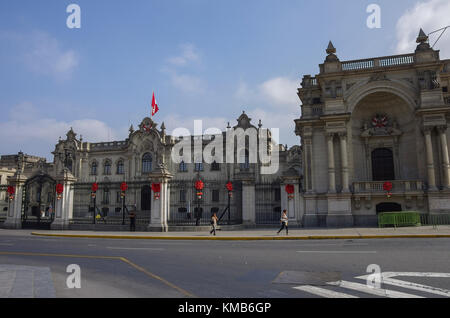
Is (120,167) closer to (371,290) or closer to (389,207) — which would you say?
(389,207)

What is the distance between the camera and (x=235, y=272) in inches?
337

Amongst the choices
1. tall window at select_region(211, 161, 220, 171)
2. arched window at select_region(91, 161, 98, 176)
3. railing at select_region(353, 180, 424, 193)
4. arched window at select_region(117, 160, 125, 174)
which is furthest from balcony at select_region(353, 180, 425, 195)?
arched window at select_region(91, 161, 98, 176)

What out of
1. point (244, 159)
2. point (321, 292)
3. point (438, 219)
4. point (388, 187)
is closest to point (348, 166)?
point (388, 187)

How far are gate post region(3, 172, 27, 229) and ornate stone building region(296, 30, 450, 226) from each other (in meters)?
22.7

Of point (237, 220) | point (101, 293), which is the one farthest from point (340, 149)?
point (101, 293)

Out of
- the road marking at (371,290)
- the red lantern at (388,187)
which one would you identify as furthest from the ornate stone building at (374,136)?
the road marking at (371,290)

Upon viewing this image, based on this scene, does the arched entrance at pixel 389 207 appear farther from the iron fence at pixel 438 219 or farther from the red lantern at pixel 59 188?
the red lantern at pixel 59 188

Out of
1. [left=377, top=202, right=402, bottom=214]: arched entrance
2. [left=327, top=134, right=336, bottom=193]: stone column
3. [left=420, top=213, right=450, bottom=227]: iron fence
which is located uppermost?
[left=327, top=134, right=336, bottom=193]: stone column

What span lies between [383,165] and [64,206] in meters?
26.0

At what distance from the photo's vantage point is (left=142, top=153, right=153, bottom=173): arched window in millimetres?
50594

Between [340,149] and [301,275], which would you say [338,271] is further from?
[340,149]

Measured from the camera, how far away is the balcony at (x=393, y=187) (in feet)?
81.3

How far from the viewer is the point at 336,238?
1739 cm

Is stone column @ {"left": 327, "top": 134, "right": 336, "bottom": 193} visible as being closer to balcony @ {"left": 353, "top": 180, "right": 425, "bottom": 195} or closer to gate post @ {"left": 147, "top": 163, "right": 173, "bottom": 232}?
balcony @ {"left": 353, "top": 180, "right": 425, "bottom": 195}
